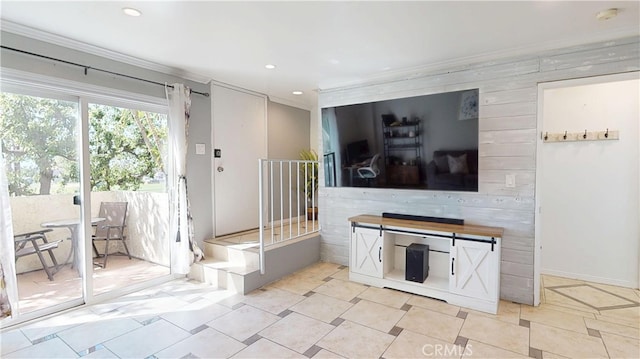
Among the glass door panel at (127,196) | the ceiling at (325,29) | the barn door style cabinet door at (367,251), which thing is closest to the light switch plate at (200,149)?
the glass door panel at (127,196)

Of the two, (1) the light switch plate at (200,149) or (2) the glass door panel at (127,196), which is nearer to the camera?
(2) the glass door panel at (127,196)

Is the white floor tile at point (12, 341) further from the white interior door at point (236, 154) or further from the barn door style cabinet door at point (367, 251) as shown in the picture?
the barn door style cabinet door at point (367, 251)

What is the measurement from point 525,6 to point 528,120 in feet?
3.80

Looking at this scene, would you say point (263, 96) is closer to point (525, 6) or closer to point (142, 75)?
point (142, 75)

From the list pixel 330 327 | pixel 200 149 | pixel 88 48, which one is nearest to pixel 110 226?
pixel 200 149

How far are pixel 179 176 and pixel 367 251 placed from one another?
7.63 ft

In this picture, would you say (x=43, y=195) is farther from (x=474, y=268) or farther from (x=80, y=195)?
(x=474, y=268)

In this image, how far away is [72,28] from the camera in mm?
2549

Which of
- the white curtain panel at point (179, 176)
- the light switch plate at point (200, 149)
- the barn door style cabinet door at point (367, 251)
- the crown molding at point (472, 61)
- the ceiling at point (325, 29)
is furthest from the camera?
the light switch plate at point (200, 149)

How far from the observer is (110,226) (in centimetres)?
334

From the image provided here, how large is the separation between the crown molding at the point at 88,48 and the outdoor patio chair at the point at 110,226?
1.48 meters

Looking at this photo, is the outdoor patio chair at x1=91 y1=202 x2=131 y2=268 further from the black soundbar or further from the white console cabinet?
the black soundbar

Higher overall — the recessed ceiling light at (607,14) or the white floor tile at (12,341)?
the recessed ceiling light at (607,14)

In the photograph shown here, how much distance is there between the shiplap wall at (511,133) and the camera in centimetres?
276
